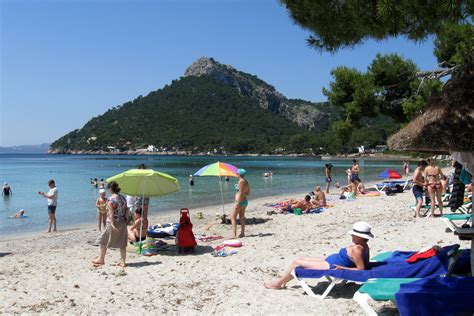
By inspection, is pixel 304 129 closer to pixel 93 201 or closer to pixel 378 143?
pixel 378 143

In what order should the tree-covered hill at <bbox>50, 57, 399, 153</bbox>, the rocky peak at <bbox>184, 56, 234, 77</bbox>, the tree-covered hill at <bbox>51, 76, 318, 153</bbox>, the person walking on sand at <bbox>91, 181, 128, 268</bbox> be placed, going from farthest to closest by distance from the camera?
1. the rocky peak at <bbox>184, 56, 234, 77</bbox>
2. the tree-covered hill at <bbox>51, 76, 318, 153</bbox>
3. the tree-covered hill at <bbox>50, 57, 399, 153</bbox>
4. the person walking on sand at <bbox>91, 181, 128, 268</bbox>

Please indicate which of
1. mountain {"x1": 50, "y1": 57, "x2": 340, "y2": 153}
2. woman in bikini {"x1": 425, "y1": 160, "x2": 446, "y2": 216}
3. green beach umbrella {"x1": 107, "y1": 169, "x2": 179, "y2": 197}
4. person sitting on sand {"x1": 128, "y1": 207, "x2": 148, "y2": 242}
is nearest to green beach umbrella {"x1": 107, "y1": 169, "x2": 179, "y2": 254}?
green beach umbrella {"x1": 107, "y1": 169, "x2": 179, "y2": 197}

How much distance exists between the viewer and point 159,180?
9133mm

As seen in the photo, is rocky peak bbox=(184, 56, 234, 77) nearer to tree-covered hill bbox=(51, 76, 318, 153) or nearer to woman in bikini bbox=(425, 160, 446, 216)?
tree-covered hill bbox=(51, 76, 318, 153)

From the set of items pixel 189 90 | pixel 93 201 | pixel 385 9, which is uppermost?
pixel 189 90

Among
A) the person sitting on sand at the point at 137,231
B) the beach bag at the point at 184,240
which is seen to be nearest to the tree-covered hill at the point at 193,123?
the person sitting on sand at the point at 137,231

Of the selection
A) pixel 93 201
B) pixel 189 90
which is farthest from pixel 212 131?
pixel 93 201

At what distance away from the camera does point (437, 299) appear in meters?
4.07

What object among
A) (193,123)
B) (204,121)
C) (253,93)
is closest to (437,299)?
(193,123)

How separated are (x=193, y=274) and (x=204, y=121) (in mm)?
165988

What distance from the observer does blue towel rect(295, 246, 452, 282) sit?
17.0ft

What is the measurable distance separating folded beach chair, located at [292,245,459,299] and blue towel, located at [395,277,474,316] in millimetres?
964

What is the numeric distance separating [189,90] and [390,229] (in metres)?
174

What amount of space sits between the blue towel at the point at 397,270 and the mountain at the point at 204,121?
472 feet
